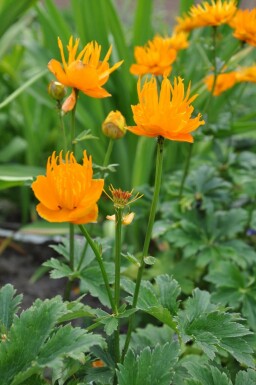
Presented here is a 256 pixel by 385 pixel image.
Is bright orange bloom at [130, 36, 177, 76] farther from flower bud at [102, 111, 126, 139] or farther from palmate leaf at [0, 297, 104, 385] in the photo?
palmate leaf at [0, 297, 104, 385]

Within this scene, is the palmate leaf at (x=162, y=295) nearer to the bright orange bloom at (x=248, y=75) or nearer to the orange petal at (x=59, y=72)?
the orange petal at (x=59, y=72)

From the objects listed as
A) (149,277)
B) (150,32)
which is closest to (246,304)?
(149,277)

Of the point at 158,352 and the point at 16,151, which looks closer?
the point at 158,352

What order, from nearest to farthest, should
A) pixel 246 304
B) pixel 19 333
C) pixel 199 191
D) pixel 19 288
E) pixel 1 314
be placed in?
pixel 19 333
pixel 1 314
pixel 246 304
pixel 199 191
pixel 19 288

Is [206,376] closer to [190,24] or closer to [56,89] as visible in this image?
[56,89]

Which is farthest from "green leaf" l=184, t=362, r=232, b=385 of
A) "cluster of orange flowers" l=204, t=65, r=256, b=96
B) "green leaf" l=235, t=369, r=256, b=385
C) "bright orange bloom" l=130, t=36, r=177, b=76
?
"cluster of orange flowers" l=204, t=65, r=256, b=96

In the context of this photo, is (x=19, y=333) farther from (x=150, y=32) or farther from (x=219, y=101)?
(x=150, y=32)

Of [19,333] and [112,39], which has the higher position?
[112,39]
